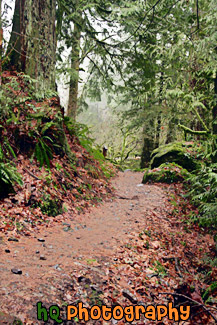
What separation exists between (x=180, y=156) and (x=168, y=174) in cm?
144

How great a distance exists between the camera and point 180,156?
9.91 meters

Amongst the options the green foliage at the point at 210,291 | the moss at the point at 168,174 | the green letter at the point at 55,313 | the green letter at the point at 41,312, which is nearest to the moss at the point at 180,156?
the moss at the point at 168,174

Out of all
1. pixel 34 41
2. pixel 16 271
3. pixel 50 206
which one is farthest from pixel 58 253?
pixel 34 41

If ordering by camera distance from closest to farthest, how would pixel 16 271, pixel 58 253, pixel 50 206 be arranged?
pixel 16 271
pixel 58 253
pixel 50 206

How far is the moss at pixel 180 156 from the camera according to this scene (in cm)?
973

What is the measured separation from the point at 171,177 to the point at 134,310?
6441 millimetres

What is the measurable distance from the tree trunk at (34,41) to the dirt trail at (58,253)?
334cm

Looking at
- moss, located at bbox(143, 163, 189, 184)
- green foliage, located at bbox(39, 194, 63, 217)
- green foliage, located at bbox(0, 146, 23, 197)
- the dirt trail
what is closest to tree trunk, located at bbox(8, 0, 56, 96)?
green foliage, located at bbox(0, 146, 23, 197)

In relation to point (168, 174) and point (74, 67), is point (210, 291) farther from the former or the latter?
point (74, 67)

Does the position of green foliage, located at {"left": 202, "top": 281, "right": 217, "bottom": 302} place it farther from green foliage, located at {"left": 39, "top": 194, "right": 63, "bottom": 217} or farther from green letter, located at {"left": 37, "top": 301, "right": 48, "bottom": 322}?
green foliage, located at {"left": 39, "top": 194, "right": 63, "bottom": 217}

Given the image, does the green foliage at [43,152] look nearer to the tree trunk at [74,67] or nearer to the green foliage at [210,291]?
the green foliage at [210,291]

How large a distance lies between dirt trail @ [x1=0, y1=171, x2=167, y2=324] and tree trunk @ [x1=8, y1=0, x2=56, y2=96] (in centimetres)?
334

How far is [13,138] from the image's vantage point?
4.86 meters

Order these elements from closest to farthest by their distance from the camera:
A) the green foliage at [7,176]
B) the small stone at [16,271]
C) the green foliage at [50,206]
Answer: the small stone at [16,271], the green foliage at [7,176], the green foliage at [50,206]
